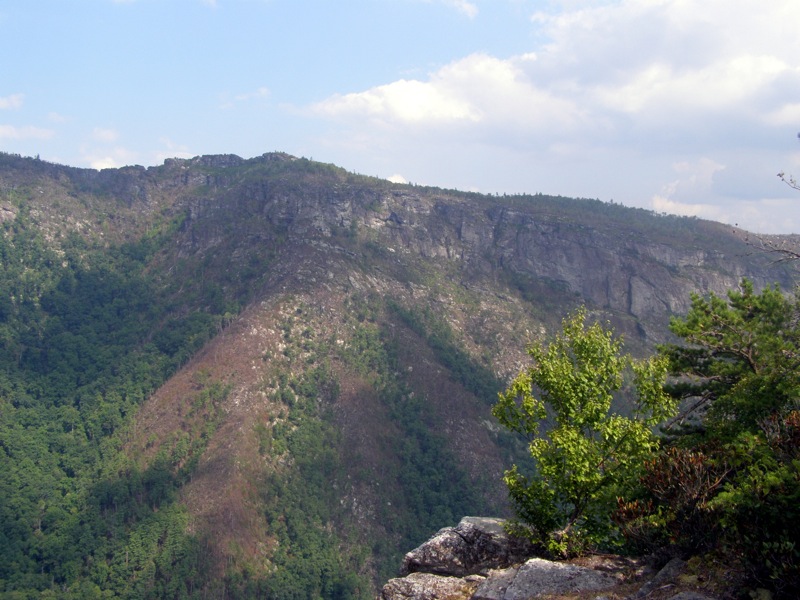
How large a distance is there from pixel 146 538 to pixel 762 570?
312 feet

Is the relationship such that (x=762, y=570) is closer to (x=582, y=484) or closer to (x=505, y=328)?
(x=582, y=484)

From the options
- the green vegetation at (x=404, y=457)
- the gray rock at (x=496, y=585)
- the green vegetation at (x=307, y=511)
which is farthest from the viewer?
the green vegetation at (x=404, y=457)

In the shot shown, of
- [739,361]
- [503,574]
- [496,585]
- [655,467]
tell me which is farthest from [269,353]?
[655,467]

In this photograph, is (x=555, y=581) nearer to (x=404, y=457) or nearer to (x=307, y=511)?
(x=307, y=511)

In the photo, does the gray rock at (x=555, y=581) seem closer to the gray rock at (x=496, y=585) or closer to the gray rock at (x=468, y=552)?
the gray rock at (x=496, y=585)

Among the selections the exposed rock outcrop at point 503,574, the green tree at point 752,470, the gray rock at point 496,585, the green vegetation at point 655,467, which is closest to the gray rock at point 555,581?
the exposed rock outcrop at point 503,574

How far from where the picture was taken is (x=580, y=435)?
16609 millimetres

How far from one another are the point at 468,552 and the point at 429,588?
6.97ft

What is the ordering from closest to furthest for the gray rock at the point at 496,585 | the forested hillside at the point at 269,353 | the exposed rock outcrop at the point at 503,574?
the exposed rock outcrop at the point at 503,574 → the gray rock at the point at 496,585 → the forested hillside at the point at 269,353

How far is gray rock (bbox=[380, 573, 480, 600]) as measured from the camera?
52.6 ft

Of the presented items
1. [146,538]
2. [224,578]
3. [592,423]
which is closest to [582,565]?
[592,423]

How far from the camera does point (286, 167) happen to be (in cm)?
19488

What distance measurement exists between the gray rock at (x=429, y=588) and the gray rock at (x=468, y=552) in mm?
868

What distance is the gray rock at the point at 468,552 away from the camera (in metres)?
17.8
